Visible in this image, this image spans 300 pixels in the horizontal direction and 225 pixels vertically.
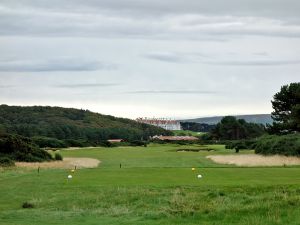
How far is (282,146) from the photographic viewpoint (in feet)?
225

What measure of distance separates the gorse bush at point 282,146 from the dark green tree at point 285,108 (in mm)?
13454

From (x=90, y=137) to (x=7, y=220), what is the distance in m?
156

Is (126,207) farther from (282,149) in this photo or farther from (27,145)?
(282,149)

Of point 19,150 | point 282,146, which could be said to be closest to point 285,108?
point 282,146

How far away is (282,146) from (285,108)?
27552 mm

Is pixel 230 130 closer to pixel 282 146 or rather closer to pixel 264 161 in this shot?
pixel 282 146

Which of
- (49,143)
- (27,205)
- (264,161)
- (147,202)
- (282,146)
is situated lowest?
(27,205)

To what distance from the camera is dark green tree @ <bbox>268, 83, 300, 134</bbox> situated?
89688 mm

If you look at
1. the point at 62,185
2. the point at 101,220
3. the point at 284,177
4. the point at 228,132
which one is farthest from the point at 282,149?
the point at 228,132

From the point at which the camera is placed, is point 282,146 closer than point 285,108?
Yes

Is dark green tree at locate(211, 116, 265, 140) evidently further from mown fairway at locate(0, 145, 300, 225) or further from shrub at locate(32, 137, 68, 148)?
mown fairway at locate(0, 145, 300, 225)

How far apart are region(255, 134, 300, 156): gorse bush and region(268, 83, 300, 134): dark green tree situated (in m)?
13.5

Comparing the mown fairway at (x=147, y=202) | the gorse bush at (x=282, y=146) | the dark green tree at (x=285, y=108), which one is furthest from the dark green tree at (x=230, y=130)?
the mown fairway at (x=147, y=202)

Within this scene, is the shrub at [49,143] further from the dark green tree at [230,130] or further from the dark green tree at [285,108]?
the dark green tree at [230,130]
